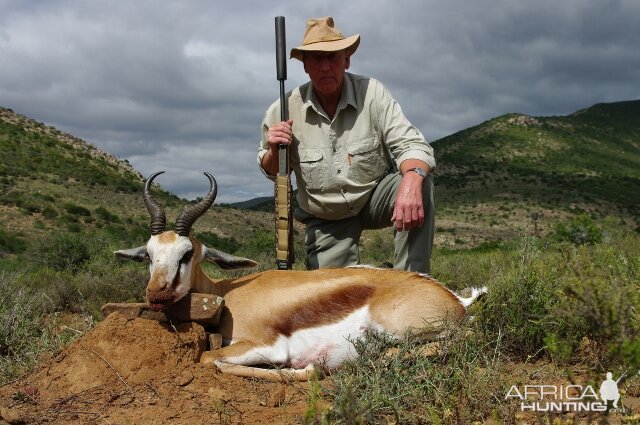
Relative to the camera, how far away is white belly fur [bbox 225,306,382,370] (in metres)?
4.25

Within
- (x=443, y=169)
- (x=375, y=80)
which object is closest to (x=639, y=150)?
(x=443, y=169)

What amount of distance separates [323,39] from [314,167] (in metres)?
1.23

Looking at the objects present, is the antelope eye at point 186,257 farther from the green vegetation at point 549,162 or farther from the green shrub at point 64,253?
the green vegetation at point 549,162

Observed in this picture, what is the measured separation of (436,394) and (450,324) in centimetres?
89

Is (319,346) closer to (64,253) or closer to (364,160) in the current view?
(364,160)

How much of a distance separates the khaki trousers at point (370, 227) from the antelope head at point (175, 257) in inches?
52.4

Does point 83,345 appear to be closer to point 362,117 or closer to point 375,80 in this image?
point 362,117

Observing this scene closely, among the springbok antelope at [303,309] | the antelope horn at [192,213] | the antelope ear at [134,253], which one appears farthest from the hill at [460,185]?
the antelope ear at [134,253]

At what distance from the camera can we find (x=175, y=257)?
4.36 metres

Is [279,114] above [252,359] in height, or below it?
above

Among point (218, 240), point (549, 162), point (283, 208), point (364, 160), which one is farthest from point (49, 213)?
point (549, 162)

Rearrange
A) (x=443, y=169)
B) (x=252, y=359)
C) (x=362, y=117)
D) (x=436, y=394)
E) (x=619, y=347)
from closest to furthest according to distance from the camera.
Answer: (x=619, y=347), (x=436, y=394), (x=252, y=359), (x=362, y=117), (x=443, y=169)

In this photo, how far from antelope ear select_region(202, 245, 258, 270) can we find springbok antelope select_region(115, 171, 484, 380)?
0.36 meters

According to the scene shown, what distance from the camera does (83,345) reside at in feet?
13.3
